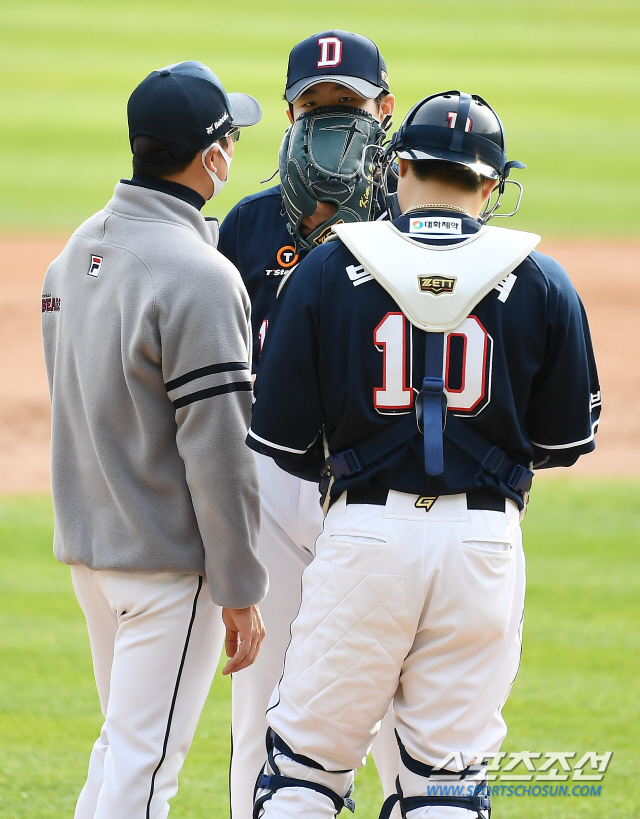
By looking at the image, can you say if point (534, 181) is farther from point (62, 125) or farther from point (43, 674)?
point (43, 674)

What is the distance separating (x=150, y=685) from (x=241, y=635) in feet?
0.79

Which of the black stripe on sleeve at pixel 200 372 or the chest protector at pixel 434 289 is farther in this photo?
the black stripe on sleeve at pixel 200 372

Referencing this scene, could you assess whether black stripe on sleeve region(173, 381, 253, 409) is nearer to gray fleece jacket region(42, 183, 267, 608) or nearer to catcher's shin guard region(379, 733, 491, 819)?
gray fleece jacket region(42, 183, 267, 608)

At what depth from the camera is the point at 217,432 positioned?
246 centimetres

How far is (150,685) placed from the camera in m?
2.50

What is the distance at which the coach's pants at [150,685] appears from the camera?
97.7 inches

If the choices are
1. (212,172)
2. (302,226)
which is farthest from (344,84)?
(212,172)

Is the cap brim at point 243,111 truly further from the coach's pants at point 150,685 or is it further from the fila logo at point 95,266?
the coach's pants at point 150,685

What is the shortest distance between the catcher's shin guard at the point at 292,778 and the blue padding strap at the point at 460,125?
4.64 ft

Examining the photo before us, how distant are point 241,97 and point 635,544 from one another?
5072 millimetres

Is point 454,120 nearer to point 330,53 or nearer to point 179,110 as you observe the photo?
point 179,110

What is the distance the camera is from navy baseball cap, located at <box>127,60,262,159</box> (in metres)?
2.51

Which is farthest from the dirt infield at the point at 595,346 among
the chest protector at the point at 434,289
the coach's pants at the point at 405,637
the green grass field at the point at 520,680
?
the chest protector at the point at 434,289

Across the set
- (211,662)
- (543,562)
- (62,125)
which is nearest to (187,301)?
(211,662)
